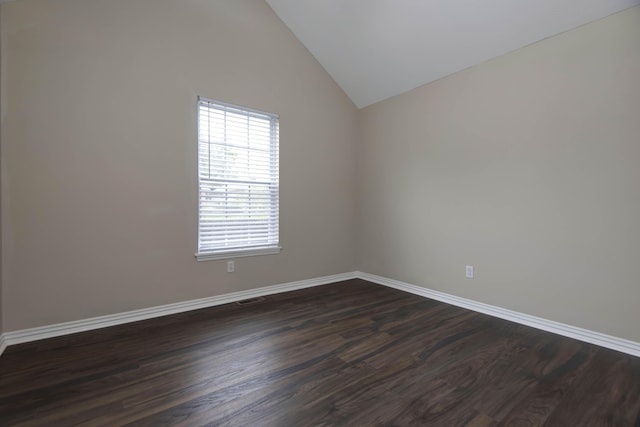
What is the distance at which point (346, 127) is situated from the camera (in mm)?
Answer: 4191

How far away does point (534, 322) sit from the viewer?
2598 millimetres

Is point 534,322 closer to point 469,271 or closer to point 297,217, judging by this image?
point 469,271

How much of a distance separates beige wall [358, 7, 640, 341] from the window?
1.62 meters

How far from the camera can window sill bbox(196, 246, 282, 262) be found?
9.90 feet

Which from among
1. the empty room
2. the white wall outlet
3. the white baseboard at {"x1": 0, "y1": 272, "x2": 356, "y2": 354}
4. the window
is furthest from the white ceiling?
the white baseboard at {"x1": 0, "y1": 272, "x2": 356, "y2": 354}

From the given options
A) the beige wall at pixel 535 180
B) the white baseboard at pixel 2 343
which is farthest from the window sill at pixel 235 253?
the beige wall at pixel 535 180

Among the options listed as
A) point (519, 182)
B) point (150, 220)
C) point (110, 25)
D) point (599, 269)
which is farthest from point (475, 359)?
point (110, 25)

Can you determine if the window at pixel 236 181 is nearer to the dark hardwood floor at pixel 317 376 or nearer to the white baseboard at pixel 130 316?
the white baseboard at pixel 130 316

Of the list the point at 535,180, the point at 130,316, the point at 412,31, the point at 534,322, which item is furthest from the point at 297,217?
the point at 534,322

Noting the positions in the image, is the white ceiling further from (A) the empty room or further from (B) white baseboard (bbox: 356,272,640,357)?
(B) white baseboard (bbox: 356,272,640,357)

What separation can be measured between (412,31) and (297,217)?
7.72 feet

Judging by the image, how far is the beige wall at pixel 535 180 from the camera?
219cm

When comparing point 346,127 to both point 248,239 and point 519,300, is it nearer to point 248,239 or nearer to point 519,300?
point 248,239

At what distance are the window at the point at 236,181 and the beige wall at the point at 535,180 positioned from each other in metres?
1.62
